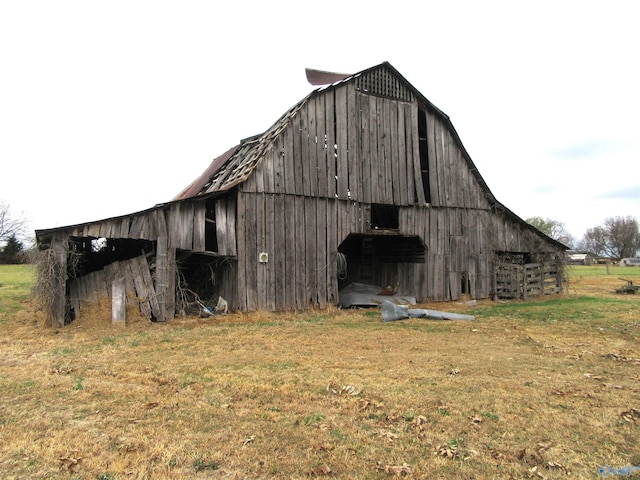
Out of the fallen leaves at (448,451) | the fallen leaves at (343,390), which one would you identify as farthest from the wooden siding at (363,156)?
the fallen leaves at (448,451)

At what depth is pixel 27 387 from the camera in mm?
6684

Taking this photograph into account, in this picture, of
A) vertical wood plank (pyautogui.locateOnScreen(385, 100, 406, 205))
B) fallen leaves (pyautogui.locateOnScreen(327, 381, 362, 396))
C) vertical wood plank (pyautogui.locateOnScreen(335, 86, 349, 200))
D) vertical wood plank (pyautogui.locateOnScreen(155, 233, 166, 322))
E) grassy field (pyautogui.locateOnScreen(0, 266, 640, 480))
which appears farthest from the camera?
vertical wood plank (pyautogui.locateOnScreen(385, 100, 406, 205))

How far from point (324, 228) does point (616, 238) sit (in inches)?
4371

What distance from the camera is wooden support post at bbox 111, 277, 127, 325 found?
41.8 ft

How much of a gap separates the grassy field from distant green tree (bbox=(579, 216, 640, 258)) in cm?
10922

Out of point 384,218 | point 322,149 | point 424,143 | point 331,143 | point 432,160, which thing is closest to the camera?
point 322,149

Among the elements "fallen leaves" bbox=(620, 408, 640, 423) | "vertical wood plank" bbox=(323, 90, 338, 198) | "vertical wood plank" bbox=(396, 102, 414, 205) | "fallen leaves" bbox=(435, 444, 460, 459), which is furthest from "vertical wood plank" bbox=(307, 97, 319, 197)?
"fallen leaves" bbox=(435, 444, 460, 459)

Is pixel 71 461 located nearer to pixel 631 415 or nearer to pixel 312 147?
pixel 631 415

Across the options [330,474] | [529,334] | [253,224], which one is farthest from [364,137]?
[330,474]

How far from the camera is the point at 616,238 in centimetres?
10388

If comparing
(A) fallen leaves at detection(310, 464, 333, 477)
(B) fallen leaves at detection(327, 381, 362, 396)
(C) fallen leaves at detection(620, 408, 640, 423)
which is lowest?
(C) fallen leaves at detection(620, 408, 640, 423)

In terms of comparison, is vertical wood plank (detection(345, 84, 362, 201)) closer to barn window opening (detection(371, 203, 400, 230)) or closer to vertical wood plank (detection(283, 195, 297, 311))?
vertical wood plank (detection(283, 195, 297, 311))

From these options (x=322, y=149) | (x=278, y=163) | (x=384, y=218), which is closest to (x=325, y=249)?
(x=278, y=163)

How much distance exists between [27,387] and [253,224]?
8.84 m
